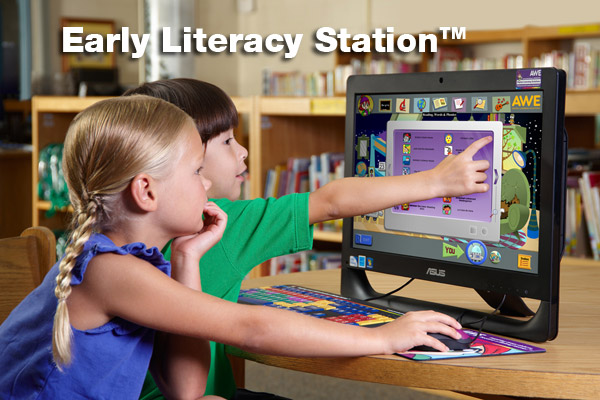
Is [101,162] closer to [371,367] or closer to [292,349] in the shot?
[292,349]

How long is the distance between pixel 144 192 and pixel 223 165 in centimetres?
35

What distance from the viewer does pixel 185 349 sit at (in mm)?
1188

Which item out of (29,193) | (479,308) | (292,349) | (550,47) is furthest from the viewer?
(29,193)

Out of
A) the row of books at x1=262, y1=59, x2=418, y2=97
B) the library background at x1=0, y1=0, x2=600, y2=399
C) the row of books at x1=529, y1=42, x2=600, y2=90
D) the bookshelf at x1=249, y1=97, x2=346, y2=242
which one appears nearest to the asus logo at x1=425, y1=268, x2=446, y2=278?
the library background at x1=0, y1=0, x2=600, y2=399

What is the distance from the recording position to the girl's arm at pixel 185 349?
118 centimetres

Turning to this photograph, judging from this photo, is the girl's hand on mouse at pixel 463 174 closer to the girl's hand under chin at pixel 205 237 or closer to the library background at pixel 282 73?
the girl's hand under chin at pixel 205 237

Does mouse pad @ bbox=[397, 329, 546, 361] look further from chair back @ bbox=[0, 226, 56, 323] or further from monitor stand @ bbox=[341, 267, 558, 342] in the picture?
chair back @ bbox=[0, 226, 56, 323]

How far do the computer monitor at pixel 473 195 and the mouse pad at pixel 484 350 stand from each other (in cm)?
4

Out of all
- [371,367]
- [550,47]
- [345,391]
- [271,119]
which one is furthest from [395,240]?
[550,47]

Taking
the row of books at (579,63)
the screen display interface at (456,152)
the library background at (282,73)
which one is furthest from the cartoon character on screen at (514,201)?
the row of books at (579,63)

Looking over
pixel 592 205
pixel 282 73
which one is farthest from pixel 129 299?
pixel 282 73

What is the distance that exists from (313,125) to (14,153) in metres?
3.04

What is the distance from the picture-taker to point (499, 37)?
17.5 ft

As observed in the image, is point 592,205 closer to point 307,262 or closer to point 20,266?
point 307,262
